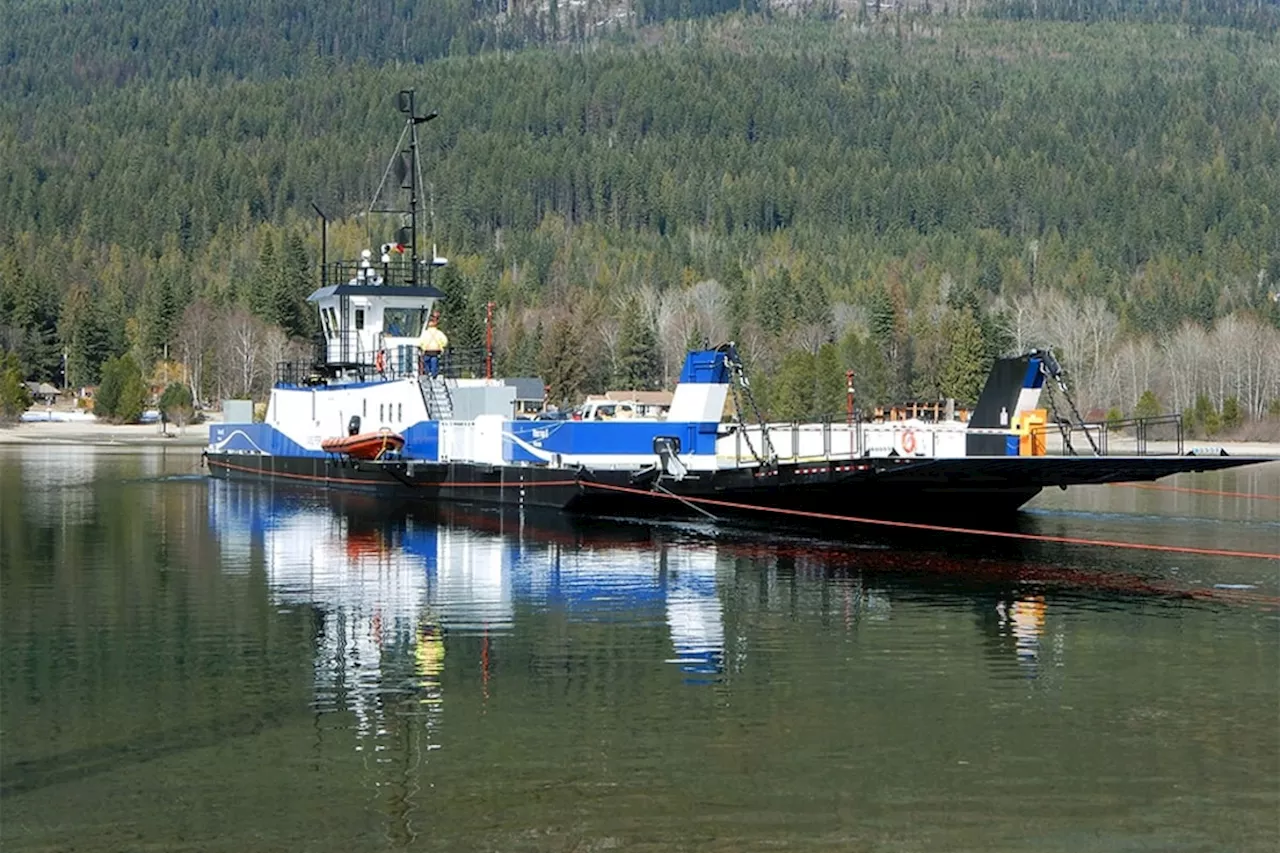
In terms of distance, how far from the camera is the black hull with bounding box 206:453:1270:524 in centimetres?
3706

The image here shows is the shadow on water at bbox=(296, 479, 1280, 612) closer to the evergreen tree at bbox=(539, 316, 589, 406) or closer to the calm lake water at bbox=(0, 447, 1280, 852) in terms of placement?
the calm lake water at bbox=(0, 447, 1280, 852)

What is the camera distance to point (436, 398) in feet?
173

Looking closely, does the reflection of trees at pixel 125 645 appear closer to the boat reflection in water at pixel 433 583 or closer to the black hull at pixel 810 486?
the boat reflection in water at pixel 433 583

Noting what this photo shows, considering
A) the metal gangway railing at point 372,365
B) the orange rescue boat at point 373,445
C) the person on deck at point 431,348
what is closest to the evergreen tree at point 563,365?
the metal gangway railing at point 372,365

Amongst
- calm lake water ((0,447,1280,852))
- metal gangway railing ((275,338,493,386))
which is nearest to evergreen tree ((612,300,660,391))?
metal gangway railing ((275,338,493,386))

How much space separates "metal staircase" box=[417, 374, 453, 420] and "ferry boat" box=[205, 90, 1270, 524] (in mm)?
59

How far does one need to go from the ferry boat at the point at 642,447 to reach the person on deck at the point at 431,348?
0.19 meters

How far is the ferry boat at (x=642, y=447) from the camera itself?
3912cm

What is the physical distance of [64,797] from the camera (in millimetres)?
17062

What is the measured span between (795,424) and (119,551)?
15.9 metres

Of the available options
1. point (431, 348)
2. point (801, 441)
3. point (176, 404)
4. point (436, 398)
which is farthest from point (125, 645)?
point (176, 404)

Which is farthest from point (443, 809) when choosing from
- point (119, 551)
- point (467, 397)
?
point (467, 397)

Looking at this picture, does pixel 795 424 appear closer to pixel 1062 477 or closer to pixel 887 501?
pixel 887 501

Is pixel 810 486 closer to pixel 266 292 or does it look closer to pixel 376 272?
pixel 376 272
